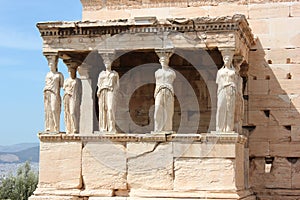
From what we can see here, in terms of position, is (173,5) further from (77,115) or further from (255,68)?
(77,115)

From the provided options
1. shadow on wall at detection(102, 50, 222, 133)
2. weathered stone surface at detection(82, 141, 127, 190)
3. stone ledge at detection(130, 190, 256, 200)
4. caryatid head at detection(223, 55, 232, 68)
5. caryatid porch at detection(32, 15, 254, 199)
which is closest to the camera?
stone ledge at detection(130, 190, 256, 200)

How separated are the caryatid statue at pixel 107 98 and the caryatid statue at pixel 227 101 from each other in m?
1.97

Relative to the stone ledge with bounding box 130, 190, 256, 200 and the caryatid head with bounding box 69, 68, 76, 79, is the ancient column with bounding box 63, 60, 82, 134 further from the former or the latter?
the stone ledge with bounding box 130, 190, 256, 200

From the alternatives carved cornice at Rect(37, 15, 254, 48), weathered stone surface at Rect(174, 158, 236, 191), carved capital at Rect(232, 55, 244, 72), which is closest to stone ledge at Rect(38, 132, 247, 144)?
weathered stone surface at Rect(174, 158, 236, 191)

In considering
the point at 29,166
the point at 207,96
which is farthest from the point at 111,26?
the point at 29,166

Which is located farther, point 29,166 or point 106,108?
point 29,166

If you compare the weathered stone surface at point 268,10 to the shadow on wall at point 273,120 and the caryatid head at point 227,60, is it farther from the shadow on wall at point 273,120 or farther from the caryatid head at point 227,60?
the caryatid head at point 227,60

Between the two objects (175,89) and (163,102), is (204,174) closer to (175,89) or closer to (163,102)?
(163,102)

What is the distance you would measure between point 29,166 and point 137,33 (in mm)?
10871

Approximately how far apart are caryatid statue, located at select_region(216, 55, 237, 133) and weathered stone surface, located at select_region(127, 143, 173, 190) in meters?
1.03

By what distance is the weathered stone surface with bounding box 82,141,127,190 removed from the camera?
45.2ft

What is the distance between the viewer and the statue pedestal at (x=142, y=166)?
1338 centimetres

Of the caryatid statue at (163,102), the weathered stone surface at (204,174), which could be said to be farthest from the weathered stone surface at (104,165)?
the weathered stone surface at (204,174)

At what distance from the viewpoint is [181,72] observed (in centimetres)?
1565
